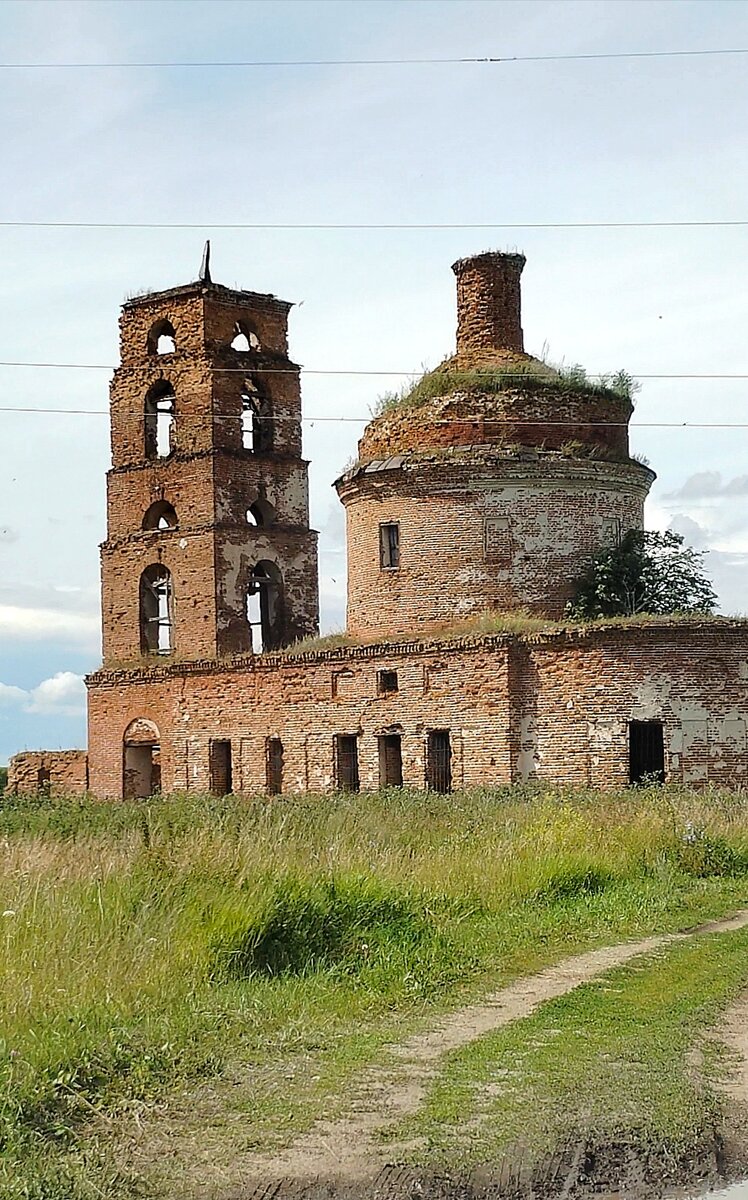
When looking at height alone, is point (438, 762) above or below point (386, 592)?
below

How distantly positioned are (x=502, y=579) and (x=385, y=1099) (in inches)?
834

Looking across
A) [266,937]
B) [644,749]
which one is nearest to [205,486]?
[644,749]

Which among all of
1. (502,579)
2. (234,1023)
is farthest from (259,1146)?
(502,579)

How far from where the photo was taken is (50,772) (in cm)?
3447

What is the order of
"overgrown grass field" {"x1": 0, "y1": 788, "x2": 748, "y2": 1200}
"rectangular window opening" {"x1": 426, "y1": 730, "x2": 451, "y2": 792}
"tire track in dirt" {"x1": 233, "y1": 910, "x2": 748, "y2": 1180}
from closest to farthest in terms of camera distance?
"tire track in dirt" {"x1": 233, "y1": 910, "x2": 748, "y2": 1180}
"overgrown grass field" {"x1": 0, "y1": 788, "x2": 748, "y2": 1200}
"rectangular window opening" {"x1": 426, "y1": 730, "x2": 451, "y2": 792}

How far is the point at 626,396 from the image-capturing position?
3023 centimetres

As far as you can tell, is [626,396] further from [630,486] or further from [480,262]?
[480,262]

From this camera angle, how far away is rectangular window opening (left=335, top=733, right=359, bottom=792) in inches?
1097

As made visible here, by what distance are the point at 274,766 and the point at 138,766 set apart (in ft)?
16.1

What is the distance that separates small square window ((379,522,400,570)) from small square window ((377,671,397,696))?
264cm

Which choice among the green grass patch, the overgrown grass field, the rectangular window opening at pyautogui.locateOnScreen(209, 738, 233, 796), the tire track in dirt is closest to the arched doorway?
the rectangular window opening at pyautogui.locateOnScreen(209, 738, 233, 796)

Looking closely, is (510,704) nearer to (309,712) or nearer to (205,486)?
(309,712)

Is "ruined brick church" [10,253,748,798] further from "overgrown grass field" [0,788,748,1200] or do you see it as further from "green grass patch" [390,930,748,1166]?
"green grass patch" [390,930,748,1166]

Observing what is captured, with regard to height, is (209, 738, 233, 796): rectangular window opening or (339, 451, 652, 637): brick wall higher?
(339, 451, 652, 637): brick wall
